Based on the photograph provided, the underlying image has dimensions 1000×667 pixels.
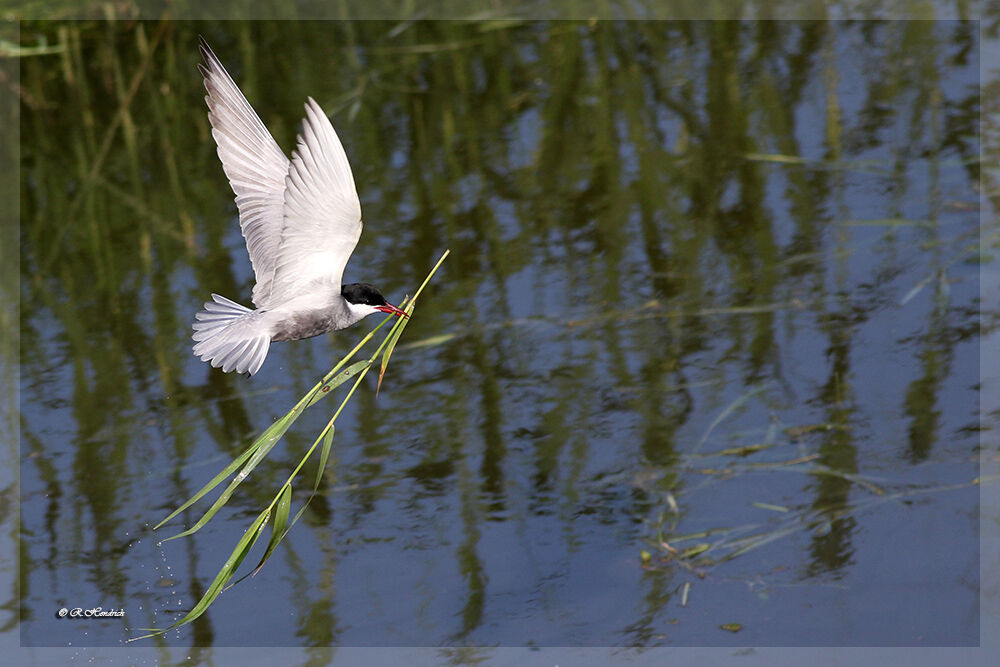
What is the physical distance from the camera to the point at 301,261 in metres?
1.78

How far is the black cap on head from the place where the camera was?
5.61 ft

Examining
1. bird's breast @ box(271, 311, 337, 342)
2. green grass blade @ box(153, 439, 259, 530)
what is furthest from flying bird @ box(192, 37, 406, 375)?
green grass blade @ box(153, 439, 259, 530)

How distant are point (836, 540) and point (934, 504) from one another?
0.79 feet

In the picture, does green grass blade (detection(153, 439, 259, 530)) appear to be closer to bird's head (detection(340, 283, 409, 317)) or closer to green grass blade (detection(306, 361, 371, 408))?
green grass blade (detection(306, 361, 371, 408))

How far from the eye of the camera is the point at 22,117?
16.1 feet

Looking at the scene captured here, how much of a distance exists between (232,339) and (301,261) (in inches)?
5.5

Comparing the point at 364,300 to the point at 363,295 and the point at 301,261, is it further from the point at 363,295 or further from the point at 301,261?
the point at 301,261

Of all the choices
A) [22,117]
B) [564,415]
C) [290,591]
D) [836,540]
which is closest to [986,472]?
[836,540]

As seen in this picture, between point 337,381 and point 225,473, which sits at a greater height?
point 337,381

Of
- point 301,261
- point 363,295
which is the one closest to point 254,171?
point 301,261

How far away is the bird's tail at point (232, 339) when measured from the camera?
1656 mm

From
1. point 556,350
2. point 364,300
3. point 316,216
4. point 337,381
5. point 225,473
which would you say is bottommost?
point 556,350

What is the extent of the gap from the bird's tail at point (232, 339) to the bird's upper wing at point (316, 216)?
0.18 ft

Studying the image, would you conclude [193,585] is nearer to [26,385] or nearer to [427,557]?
[427,557]
